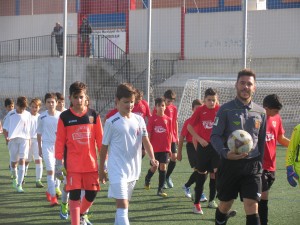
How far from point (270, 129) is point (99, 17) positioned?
19.3 m

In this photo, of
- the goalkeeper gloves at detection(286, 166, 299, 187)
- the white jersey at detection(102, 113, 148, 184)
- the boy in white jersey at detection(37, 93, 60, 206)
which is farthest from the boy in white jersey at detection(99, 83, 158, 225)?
the boy in white jersey at detection(37, 93, 60, 206)

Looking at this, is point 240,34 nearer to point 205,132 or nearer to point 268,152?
point 205,132

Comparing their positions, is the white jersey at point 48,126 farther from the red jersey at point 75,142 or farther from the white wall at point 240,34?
the white wall at point 240,34

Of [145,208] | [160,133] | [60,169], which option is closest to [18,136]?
[160,133]

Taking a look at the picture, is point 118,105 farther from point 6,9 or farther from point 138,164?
point 6,9

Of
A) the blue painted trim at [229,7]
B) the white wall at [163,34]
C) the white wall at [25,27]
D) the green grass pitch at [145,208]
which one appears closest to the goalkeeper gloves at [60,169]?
the green grass pitch at [145,208]

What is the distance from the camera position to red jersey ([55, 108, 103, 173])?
743 centimetres

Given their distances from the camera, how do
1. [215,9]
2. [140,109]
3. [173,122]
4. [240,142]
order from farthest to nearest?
1. [215,9]
2. [140,109]
3. [173,122]
4. [240,142]

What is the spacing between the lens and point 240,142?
20.0 ft

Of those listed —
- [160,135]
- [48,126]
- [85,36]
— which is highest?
[85,36]

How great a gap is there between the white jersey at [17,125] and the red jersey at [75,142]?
4361mm

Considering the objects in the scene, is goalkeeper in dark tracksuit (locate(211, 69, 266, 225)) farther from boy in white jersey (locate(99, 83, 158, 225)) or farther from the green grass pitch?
the green grass pitch

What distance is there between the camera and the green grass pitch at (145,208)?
846cm

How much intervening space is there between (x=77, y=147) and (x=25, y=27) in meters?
21.8
